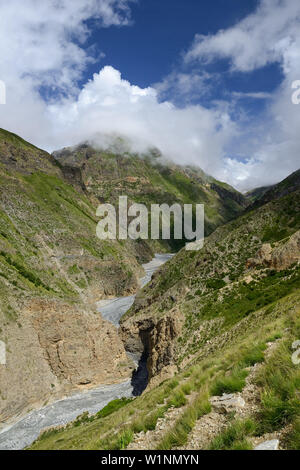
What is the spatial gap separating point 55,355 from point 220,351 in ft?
103

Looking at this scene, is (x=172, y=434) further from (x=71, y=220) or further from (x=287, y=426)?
(x=71, y=220)

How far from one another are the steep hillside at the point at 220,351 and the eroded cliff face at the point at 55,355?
6.33 metres

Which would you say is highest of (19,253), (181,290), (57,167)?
(57,167)

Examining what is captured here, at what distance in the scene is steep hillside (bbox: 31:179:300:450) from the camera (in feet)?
21.5

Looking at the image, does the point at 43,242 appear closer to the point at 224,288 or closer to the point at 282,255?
the point at 224,288

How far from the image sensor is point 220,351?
20.0 meters

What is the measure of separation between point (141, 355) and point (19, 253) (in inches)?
1429

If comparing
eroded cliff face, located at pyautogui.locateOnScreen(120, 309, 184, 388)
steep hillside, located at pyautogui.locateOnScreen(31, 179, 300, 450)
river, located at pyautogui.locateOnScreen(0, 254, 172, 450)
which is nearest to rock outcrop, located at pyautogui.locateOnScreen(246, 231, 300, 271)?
steep hillside, located at pyautogui.locateOnScreen(31, 179, 300, 450)

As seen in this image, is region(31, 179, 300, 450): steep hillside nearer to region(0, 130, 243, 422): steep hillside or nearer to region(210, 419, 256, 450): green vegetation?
region(210, 419, 256, 450): green vegetation

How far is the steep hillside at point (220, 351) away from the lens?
656cm

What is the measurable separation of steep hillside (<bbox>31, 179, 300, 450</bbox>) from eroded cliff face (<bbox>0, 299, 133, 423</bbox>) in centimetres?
633

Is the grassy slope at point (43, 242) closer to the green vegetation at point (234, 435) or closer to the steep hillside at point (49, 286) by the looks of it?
the steep hillside at point (49, 286)

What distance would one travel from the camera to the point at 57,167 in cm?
13550
